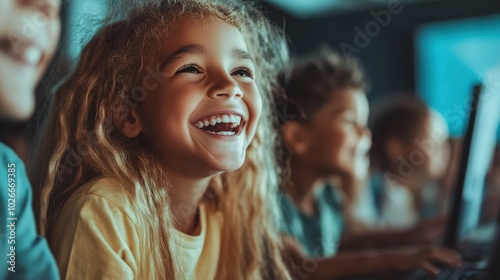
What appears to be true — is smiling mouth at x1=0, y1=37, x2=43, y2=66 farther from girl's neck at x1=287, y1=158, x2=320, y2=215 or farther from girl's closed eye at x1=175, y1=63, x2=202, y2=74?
girl's neck at x1=287, y1=158, x2=320, y2=215

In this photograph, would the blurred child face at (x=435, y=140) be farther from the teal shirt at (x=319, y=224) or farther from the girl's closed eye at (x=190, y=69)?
the girl's closed eye at (x=190, y=69)

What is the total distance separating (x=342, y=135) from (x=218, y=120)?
275 mm

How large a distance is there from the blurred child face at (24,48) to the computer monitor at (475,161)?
0.62m

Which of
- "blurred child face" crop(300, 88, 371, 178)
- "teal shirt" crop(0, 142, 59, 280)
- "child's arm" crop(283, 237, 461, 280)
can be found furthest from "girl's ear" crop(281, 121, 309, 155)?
"teal shirt" crop(0, 142, 59, 280)

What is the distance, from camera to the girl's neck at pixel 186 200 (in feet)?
2.25

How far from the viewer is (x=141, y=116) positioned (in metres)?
0.66

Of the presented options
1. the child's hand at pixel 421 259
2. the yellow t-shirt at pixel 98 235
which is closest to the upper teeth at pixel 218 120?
the yellow t-shirt at pixel 98 235

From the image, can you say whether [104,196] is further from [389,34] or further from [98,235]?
[389,34]

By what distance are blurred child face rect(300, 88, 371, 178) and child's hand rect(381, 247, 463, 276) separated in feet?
0.42

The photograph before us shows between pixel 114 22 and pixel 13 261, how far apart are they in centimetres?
26

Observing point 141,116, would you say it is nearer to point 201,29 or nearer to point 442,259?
point 201,29

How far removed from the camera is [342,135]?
89 cm

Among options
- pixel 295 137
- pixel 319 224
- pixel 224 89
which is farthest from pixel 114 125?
pixel 319 224

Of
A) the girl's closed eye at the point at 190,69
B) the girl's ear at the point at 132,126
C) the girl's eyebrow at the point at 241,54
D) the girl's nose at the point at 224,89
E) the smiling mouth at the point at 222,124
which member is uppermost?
the girl's eyebrow at the point at 241,54
